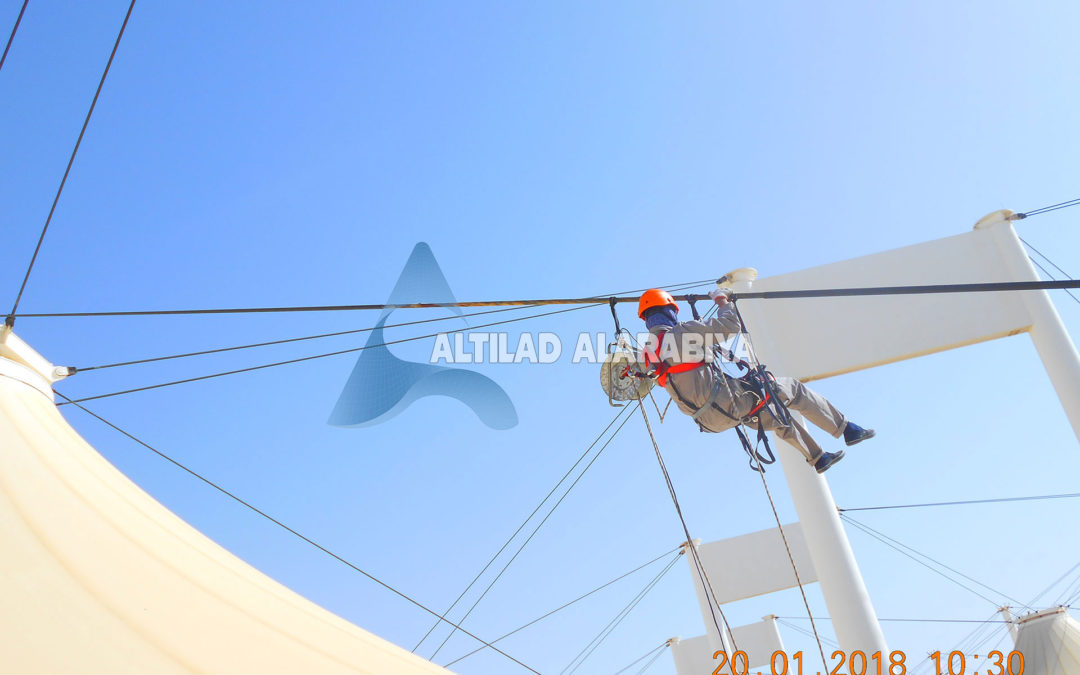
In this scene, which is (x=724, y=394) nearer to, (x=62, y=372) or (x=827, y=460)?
(x=827, y=460)

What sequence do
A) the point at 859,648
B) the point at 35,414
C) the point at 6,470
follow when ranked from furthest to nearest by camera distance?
the point at 859,648, the point at 35,414, the point at 6,470

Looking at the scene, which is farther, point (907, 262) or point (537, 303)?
point (907, 262)

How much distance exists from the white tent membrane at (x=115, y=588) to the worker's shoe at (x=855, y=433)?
3.10 m

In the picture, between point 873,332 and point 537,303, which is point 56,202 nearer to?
point 537,303

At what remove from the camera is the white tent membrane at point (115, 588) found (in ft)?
7.23

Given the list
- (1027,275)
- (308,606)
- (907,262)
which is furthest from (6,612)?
(1027,275)

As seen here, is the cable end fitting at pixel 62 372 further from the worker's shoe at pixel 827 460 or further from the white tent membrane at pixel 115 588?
the worker's shoe at pixel 827 460

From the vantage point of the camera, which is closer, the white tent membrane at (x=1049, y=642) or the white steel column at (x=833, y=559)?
the white steel column at (x=833, y=559)

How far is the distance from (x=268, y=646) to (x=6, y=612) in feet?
2.49

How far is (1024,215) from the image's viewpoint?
273 inches

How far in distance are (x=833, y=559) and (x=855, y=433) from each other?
148cm

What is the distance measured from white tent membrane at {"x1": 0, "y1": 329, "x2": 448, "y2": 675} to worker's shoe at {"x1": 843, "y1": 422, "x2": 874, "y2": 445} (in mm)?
3099

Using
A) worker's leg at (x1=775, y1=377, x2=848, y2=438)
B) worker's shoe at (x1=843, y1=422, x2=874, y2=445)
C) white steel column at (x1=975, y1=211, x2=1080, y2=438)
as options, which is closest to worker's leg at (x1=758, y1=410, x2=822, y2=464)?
worker's leg at (x1=775, y1=377, x2=848, y2=438)

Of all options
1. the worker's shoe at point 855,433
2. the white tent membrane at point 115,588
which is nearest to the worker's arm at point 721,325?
the worker's shoe at point 855,433
